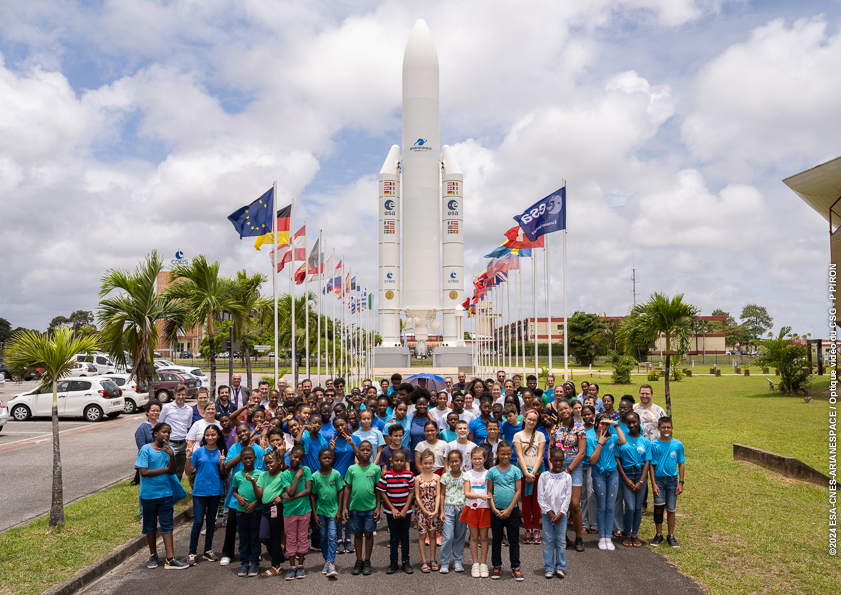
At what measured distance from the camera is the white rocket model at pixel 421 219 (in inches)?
1777

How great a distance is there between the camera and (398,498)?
6992 millimetres

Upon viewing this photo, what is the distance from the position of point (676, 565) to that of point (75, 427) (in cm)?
1888

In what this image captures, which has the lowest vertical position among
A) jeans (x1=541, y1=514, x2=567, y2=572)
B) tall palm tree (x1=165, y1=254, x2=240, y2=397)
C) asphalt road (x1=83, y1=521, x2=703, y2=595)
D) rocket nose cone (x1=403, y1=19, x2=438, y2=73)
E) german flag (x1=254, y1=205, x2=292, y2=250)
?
asphalt road (x1=83, y1=521, x2=703, y2=595)

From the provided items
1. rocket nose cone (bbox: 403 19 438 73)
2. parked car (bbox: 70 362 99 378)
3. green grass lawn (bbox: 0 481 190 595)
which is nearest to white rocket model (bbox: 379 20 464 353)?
rocket nose cone (bbox: 403 19 438 73)

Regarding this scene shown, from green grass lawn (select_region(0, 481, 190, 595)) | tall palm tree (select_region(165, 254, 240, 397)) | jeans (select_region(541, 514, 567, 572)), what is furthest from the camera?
tall palm tree (select_region(165, 254, 240, 397))

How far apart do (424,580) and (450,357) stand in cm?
3916

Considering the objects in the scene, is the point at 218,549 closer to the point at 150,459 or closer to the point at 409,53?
the point at 150,459

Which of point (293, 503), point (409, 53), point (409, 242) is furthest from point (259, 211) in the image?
point (409, 53)

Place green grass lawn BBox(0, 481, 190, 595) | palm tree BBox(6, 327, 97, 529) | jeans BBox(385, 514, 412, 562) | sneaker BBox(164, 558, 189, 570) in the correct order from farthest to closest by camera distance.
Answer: palm tree BBox(6, 327, 97, 529), sneaker BBox(164, 558, 189, 570), jeans BBox(385, 514, 412, 562), green grass lawn BBox(0, 481, 190, 595)

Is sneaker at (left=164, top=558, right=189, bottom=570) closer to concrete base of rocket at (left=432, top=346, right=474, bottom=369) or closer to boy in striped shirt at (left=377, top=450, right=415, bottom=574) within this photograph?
boy in striped shirt at (left=377, top=450, right=415, bottom=574)

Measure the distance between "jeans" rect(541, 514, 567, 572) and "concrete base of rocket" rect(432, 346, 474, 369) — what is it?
127 ft

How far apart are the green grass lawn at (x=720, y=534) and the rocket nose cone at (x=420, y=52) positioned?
38.2 m

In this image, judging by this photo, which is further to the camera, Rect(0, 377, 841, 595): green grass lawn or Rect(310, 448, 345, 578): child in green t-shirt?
Rect(310, 448, 345, 578): child in green t-shirt

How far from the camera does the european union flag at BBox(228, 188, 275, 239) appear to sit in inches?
618
